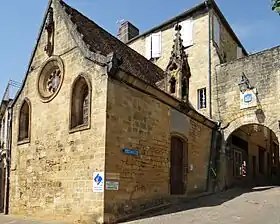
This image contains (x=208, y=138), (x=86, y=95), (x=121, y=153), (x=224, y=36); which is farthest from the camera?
(x=224, y=36)

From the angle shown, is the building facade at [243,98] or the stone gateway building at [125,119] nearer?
the stone gateway building at [125,119]

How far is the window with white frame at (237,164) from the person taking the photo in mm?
20891

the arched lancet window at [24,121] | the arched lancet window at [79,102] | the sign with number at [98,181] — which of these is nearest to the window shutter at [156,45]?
the arched lancet window at [24,121]

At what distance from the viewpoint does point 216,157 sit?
1889 centimetres

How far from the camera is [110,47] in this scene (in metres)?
16.2

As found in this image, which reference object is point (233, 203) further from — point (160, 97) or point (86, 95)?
point (86, 95)

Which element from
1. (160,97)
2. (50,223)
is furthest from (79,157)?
(160,97)

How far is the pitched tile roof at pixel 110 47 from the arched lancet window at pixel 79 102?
1298 millimetres

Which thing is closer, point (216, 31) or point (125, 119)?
point (125, 119)

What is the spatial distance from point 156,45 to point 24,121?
10.4 m

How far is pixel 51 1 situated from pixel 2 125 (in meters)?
7.21

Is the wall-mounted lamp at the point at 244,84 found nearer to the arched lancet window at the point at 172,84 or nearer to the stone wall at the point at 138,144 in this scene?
the arched lancet window at the point at 172,84

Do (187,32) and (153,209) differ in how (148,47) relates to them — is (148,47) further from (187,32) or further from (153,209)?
(153,209)

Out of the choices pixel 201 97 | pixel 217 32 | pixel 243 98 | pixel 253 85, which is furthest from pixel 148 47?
pixel 253 85
